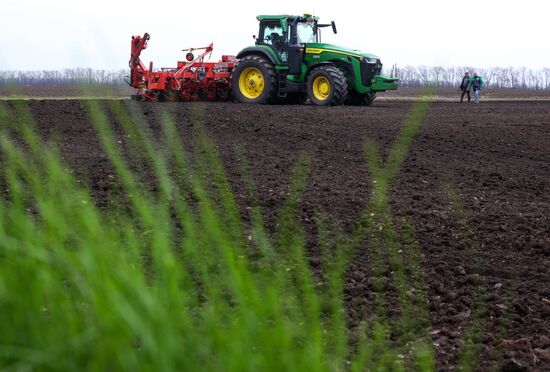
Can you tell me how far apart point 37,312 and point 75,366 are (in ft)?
0.70

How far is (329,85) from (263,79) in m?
1.89

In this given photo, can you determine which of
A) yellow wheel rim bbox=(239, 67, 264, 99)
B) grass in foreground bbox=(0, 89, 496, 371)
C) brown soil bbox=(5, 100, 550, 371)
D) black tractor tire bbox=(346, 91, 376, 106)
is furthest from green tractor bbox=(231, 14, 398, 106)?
grass in foreground bbox=(0, 89, 496, 371)

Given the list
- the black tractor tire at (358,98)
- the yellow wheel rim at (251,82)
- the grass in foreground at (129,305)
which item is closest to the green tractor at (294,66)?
the yellow wheel rim at (251,82)

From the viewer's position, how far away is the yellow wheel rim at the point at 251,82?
23.9m

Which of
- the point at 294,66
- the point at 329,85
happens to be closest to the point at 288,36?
the point at 294,66

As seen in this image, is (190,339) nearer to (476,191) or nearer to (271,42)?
(476,191)

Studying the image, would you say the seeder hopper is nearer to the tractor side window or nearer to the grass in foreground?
the tractor side window

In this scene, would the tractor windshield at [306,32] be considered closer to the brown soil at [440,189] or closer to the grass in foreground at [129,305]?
the brown soil at [440,189]

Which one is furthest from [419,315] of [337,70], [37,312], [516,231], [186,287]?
[337,70]

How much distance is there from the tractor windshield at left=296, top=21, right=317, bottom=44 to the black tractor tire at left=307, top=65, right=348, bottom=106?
1.01 metres

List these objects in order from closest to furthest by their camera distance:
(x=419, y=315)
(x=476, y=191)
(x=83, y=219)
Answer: (x=83, y=219) < (x=419, y=315) < (x=476, y=191)

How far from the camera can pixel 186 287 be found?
2.13 metres

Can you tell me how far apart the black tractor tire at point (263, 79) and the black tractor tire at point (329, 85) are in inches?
39.2

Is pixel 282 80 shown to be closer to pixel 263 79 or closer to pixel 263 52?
pixel 263 79
